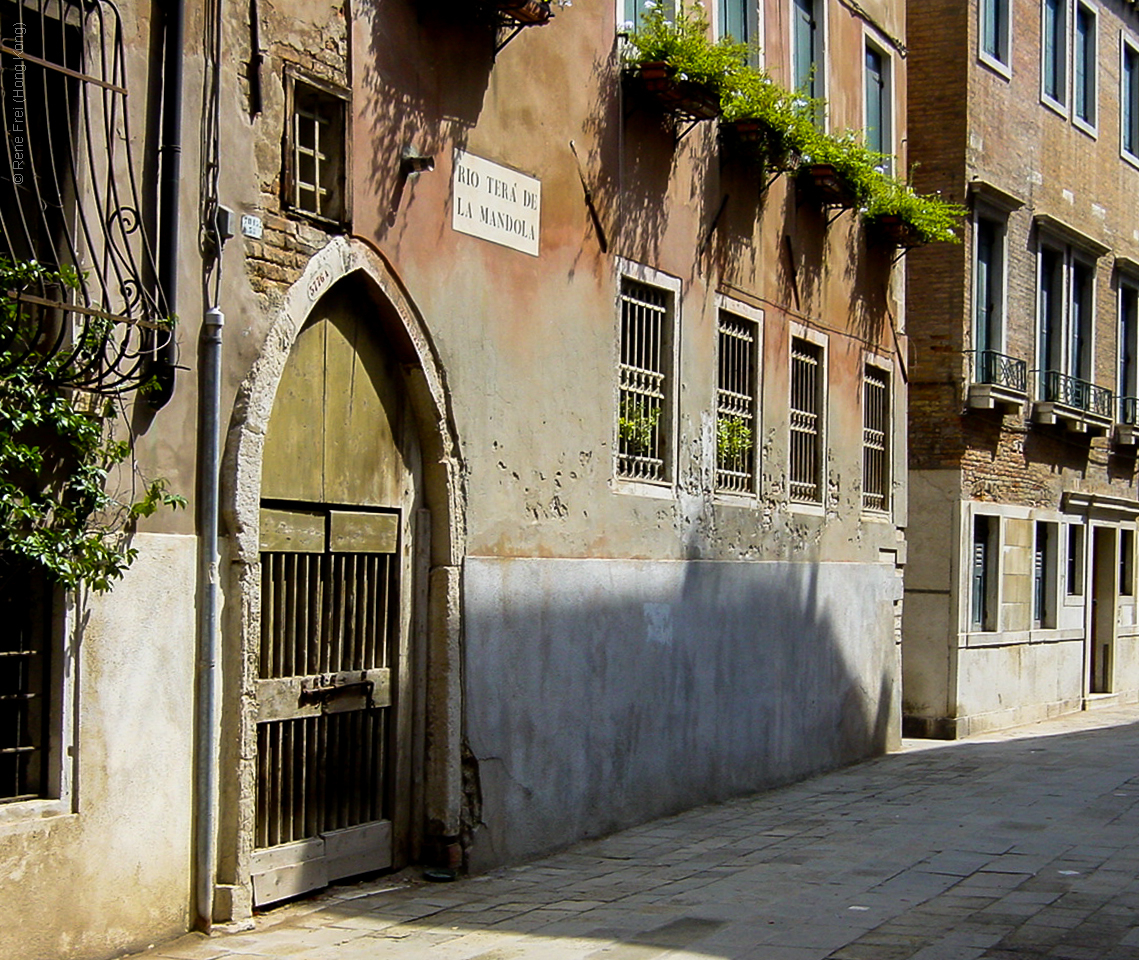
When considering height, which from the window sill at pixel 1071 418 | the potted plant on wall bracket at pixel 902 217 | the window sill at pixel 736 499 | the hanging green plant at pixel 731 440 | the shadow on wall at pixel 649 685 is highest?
the potted plant on wall bracket at pixel 902 217

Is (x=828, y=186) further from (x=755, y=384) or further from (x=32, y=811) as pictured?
(x=32, y=811)

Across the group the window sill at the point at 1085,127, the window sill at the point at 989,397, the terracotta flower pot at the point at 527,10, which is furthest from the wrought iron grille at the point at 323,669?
the window sill at the point at 1085,127

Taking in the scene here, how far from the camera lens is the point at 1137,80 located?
2416cm

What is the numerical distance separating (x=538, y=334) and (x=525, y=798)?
9.35ft

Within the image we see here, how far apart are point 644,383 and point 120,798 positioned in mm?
5659

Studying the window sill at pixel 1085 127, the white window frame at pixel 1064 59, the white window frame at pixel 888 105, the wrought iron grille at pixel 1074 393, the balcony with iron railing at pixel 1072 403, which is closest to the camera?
the white window frame at pixel 888 105

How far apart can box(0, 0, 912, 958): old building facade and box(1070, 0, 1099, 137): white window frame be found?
9021mm

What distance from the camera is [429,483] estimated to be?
30.5ft

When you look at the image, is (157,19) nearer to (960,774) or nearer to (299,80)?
(299,80)

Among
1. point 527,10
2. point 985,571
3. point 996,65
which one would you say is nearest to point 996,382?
point 985,571

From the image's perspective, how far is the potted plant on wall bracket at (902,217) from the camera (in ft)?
50.2

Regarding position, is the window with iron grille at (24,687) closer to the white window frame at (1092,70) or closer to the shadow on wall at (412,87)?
the shadow on wall at (412,87)

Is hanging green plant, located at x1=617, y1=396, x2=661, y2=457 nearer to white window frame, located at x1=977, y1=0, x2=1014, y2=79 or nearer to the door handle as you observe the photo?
the door handle

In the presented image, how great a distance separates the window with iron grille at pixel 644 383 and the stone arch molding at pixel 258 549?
2.21 m
